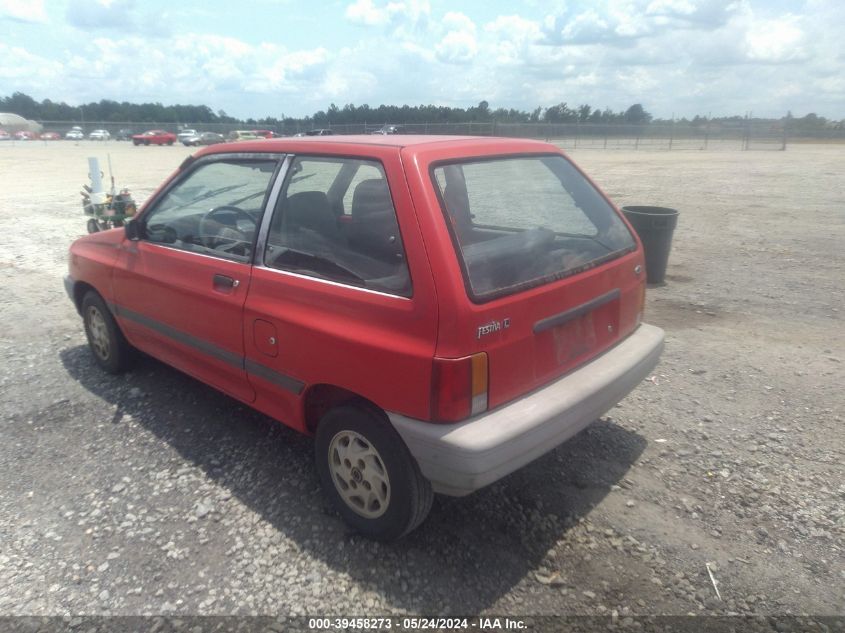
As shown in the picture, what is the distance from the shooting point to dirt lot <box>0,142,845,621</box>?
2.67 meters

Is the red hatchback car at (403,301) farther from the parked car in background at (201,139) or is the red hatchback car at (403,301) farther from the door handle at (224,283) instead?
the parked car in background at (201,139)

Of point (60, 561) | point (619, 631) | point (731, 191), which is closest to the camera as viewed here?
point (619, 631)

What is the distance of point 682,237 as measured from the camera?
979 centimetres

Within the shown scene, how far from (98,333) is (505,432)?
3.71 metres

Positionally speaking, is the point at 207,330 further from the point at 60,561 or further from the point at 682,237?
the point at 682,237

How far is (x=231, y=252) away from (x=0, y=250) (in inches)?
318

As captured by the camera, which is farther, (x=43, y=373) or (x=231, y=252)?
(x=43, y=373)

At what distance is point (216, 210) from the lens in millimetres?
3760

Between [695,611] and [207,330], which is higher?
[207,330]

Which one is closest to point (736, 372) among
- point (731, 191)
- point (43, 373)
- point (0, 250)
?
point (43, 373)

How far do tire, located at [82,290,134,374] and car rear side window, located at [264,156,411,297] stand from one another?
82.7 inches

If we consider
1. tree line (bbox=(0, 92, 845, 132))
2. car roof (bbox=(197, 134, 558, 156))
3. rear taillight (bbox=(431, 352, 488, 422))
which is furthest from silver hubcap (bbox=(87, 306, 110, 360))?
tree line (bbox=(0, 92, 845, 132))

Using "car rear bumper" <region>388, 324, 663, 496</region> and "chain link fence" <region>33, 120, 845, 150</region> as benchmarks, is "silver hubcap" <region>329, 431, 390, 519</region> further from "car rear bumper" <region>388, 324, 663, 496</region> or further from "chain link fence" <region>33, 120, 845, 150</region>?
"chain link fence" <region>33, 120, 845, 150</region>

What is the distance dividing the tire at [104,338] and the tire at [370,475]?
2.37 meters
